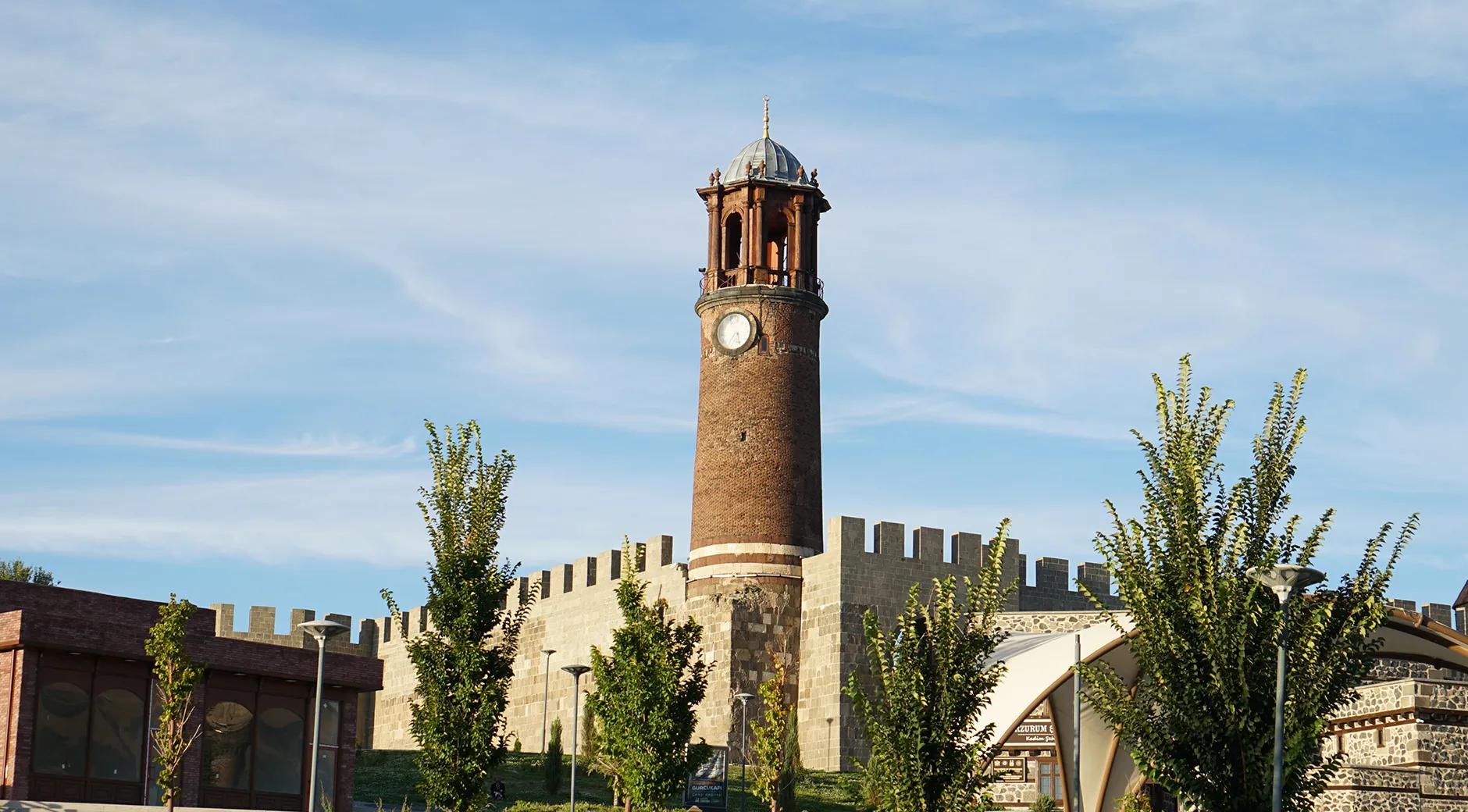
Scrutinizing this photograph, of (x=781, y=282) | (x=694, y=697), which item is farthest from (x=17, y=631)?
(x=781, y=282)

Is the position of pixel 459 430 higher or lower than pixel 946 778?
higher

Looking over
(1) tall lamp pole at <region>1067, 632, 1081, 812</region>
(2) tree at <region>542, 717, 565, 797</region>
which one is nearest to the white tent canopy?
(1) tall lamp pole at <region>1067, 632, 1081, 812</region>

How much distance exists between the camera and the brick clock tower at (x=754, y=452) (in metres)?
52.1

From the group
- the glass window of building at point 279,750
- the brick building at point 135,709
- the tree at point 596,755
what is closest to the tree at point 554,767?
the tree at point 596,755

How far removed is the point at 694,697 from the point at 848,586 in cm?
1325

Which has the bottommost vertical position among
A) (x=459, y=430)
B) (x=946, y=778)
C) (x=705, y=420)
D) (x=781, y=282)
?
(x=946, y=778)

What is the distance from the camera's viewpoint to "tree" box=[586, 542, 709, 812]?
37688 millimetres

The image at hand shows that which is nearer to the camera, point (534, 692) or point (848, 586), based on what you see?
point (848, 586)

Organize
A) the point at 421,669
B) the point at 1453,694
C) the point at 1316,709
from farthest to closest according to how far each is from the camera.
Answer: the point at 1453,694, the point at 421,669, the point at 1316,709

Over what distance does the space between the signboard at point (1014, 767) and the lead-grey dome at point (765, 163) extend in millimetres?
18441

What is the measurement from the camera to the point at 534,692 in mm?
63688

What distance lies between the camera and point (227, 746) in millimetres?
37094

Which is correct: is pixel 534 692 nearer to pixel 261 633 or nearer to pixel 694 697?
pixel 261 633

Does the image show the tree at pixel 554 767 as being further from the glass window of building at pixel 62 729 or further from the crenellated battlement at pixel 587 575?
the glass window of building at pixel 62 729
